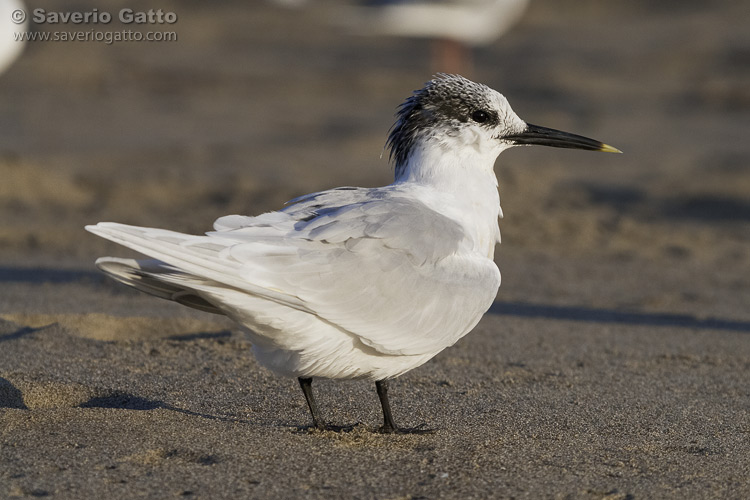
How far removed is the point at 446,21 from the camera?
17.6 metres

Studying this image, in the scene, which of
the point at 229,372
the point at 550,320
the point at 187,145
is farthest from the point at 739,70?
the point at 229,372

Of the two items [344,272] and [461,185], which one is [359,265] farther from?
[461,185]

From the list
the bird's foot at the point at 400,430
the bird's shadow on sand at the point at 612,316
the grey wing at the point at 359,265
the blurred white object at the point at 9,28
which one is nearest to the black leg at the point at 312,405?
the bird's foot at the point at 400,430

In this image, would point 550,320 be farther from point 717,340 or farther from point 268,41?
point 268,41

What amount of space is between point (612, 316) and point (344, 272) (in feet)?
11.2

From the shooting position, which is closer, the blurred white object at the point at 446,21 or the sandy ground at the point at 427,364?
the sandy ground at the point at 427,364

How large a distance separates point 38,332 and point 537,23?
783 inches

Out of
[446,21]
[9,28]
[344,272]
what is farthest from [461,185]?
[446,21]

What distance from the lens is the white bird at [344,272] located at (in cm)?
363

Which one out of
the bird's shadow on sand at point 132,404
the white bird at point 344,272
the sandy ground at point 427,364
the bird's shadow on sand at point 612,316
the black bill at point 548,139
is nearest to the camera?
the white bird at point 344,272

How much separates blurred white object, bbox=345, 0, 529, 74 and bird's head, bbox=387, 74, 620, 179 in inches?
493

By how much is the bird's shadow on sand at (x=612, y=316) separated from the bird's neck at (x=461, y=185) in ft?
7.33

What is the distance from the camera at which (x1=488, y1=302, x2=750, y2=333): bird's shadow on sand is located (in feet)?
21.8

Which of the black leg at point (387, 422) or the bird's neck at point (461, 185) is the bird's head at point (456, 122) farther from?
the black leg at point (387, 422)
